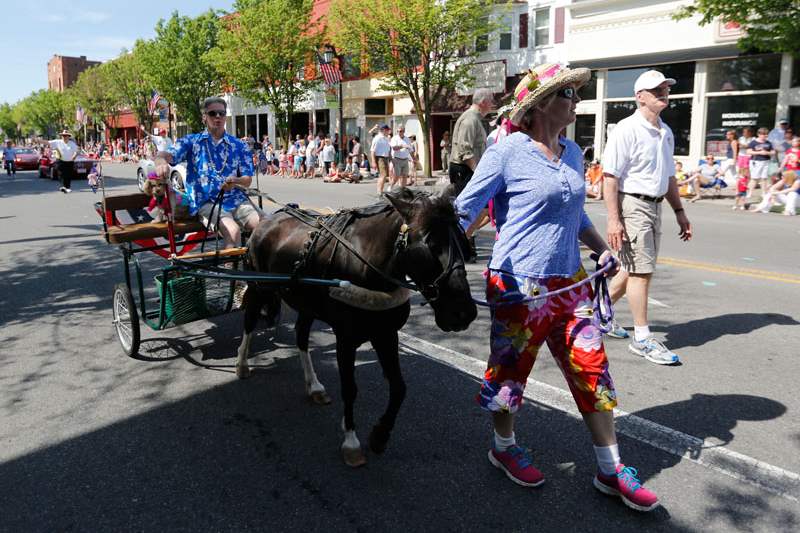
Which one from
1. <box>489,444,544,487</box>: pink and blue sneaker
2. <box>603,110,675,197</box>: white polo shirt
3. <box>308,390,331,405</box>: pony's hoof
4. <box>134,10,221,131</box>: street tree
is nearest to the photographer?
<box>489,444,544,487</box>: pink and blue sneaker

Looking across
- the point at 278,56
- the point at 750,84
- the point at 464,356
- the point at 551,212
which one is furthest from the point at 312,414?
the point at 278,56

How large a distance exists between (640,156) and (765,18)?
1477 centimetres

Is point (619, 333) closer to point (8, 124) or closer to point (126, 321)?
point (126, 321)

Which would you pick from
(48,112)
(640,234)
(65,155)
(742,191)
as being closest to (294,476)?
(640,234)

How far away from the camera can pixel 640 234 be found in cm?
506

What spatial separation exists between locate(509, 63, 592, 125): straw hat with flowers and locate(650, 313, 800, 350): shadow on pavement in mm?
3218

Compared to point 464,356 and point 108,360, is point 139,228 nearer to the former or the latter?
point 108,360

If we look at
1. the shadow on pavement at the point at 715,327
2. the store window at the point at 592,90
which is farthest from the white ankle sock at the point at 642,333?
the store window at the point at 592,90

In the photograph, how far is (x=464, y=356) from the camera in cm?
524

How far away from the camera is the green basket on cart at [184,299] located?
5086 mm

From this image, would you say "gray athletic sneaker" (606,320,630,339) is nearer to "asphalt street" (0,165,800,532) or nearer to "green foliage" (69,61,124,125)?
"asphalt street" (0,165,800,532)

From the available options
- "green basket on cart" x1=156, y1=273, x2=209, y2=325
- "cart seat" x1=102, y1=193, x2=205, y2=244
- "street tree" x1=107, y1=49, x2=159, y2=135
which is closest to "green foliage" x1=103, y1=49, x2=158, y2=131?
"street tree" x1=107, y1=49, x2=159, y2=135

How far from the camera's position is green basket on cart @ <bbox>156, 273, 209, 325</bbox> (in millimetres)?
5086

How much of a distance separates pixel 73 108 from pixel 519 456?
282ft
